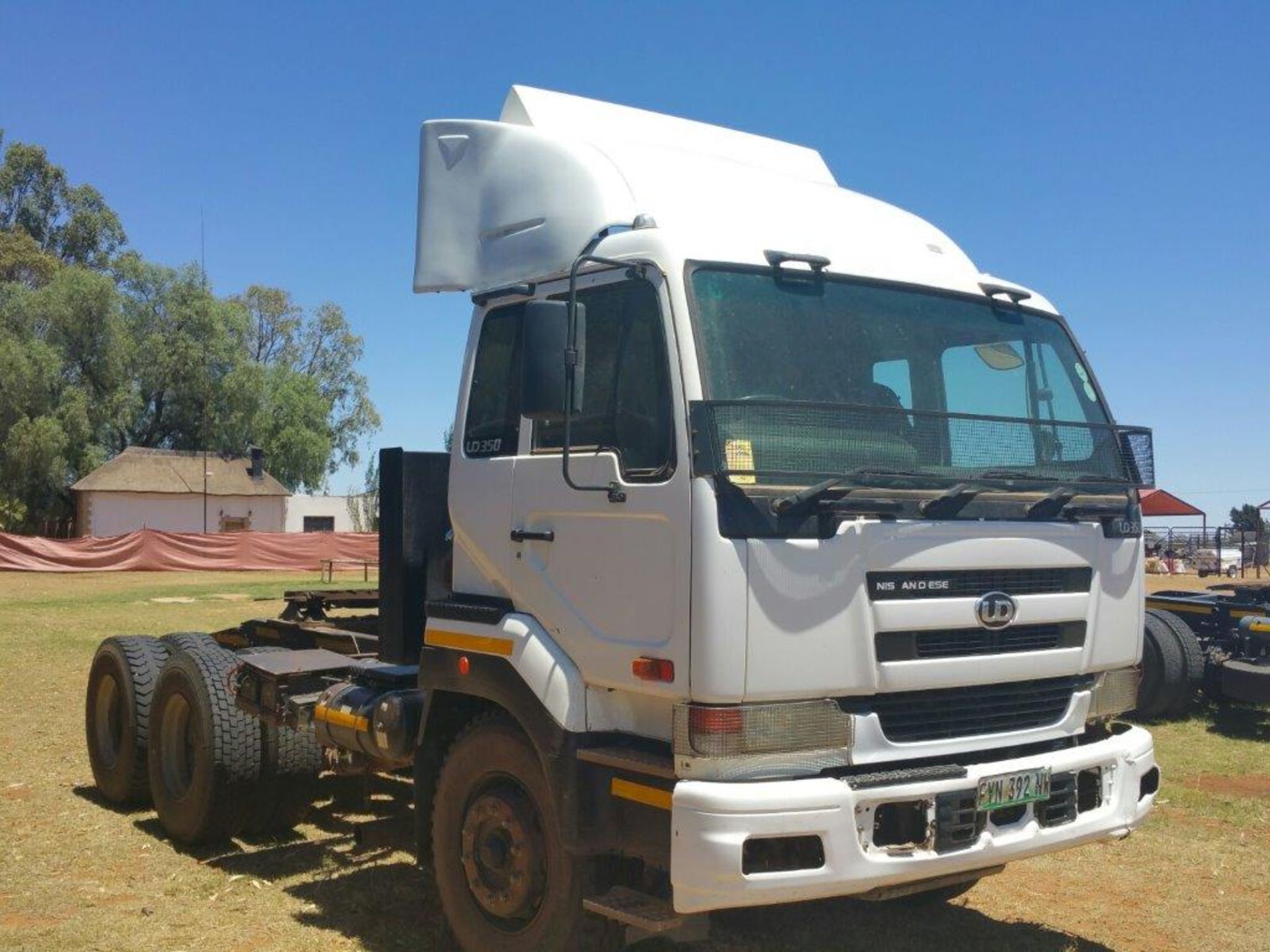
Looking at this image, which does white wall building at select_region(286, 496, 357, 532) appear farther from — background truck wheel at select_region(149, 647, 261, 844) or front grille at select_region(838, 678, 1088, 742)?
front grille at select_region(838, 678, 1088, 742)

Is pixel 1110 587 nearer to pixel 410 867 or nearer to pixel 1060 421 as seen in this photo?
pixel 1060 421

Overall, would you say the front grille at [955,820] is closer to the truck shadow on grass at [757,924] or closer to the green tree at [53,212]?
the truck shadow on grass at [757,924]

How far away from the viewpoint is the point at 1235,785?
29.5 feet

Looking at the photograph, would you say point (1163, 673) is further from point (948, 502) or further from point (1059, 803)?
point (948, 502)

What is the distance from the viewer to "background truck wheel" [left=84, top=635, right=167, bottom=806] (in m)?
7.59

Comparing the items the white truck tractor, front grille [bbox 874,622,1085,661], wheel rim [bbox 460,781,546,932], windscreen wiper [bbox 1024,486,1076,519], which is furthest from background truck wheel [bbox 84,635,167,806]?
windscreen wiper [bbox 1024,486,1076,519]

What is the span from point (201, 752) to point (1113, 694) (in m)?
4.81

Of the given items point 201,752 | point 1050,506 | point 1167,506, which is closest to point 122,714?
point 201,752

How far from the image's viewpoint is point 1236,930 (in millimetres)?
5781

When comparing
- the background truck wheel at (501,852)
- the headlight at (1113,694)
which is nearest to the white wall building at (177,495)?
the background truck wheel at (501,852)

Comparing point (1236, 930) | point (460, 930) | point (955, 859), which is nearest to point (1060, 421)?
point (955, 859)

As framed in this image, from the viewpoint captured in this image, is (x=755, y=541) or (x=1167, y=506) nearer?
(x=755, y=541)

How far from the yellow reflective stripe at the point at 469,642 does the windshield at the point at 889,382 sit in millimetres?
1297

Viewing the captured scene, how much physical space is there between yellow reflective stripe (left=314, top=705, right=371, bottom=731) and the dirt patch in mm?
6186
